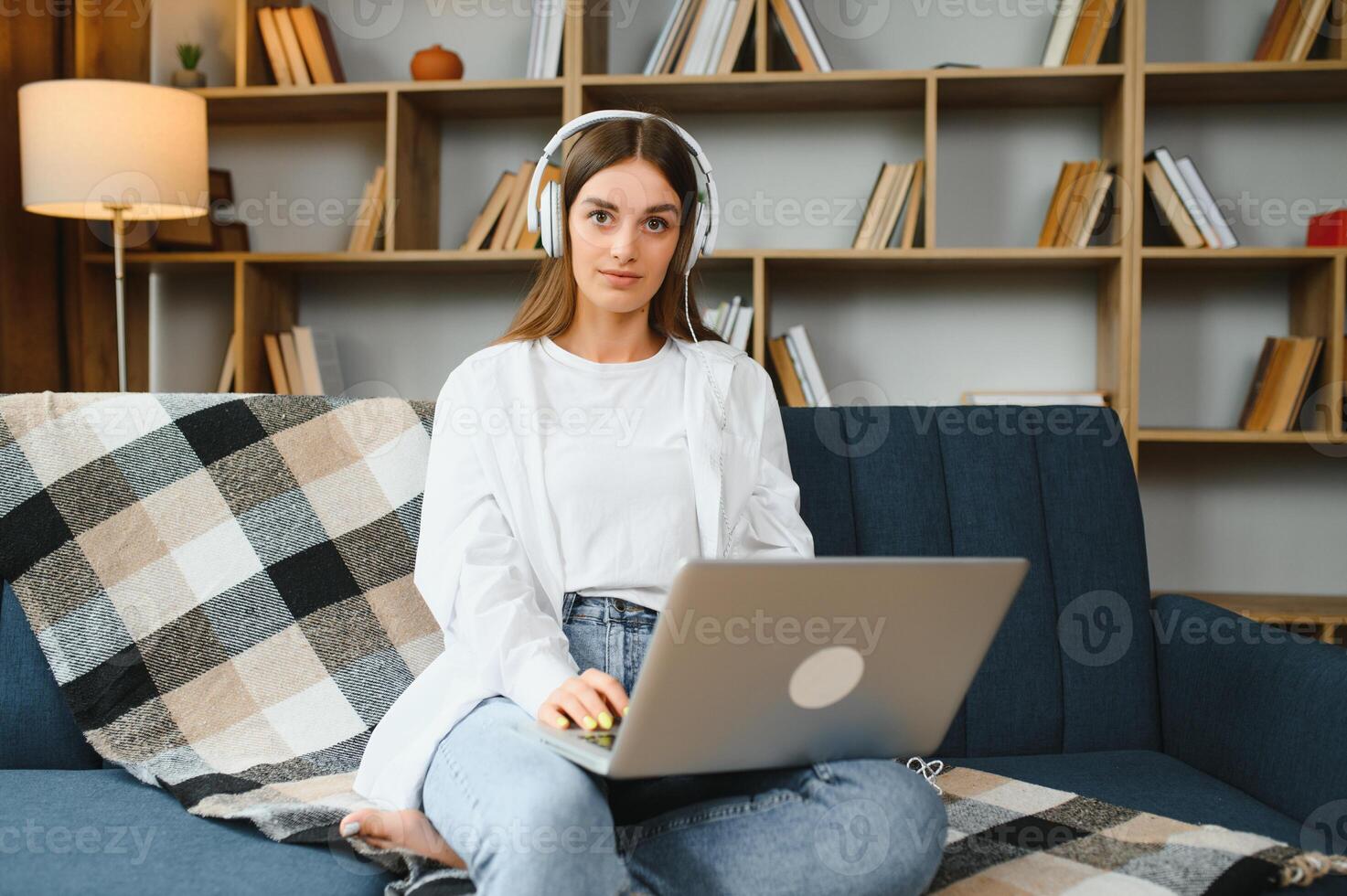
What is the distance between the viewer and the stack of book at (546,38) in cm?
268

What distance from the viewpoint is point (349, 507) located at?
5.15ft

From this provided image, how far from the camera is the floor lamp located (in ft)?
7.80

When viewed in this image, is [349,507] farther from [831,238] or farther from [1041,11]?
[1041,11]

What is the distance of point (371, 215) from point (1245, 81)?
2.06m

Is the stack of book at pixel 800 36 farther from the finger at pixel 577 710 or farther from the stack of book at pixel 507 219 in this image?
the finger at pixel 577 710

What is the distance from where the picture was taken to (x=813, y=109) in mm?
2875

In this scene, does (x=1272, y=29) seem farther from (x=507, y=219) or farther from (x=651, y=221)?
(x=651, y=221)

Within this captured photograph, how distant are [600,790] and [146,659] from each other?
2.23 ft

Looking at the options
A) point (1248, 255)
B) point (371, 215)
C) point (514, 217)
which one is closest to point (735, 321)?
point (514, 217)

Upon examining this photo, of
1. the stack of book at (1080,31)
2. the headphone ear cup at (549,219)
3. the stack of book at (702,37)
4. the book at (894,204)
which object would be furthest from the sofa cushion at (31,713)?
the stack of book at (1080,31)

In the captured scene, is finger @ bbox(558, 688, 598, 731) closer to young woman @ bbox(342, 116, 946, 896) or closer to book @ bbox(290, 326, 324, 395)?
young woman @ bbox(342, 116, 946, 896)

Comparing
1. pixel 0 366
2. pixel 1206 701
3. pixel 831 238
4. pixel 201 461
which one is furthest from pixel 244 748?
pixel 831 238

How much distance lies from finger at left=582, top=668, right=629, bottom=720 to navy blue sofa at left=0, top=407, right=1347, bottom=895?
1.08ft

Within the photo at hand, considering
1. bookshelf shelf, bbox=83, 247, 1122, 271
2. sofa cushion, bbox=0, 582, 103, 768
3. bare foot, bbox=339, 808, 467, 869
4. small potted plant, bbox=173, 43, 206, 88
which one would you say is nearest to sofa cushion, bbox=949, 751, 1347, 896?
bare foot, bbox=339, 808, 467, 869
